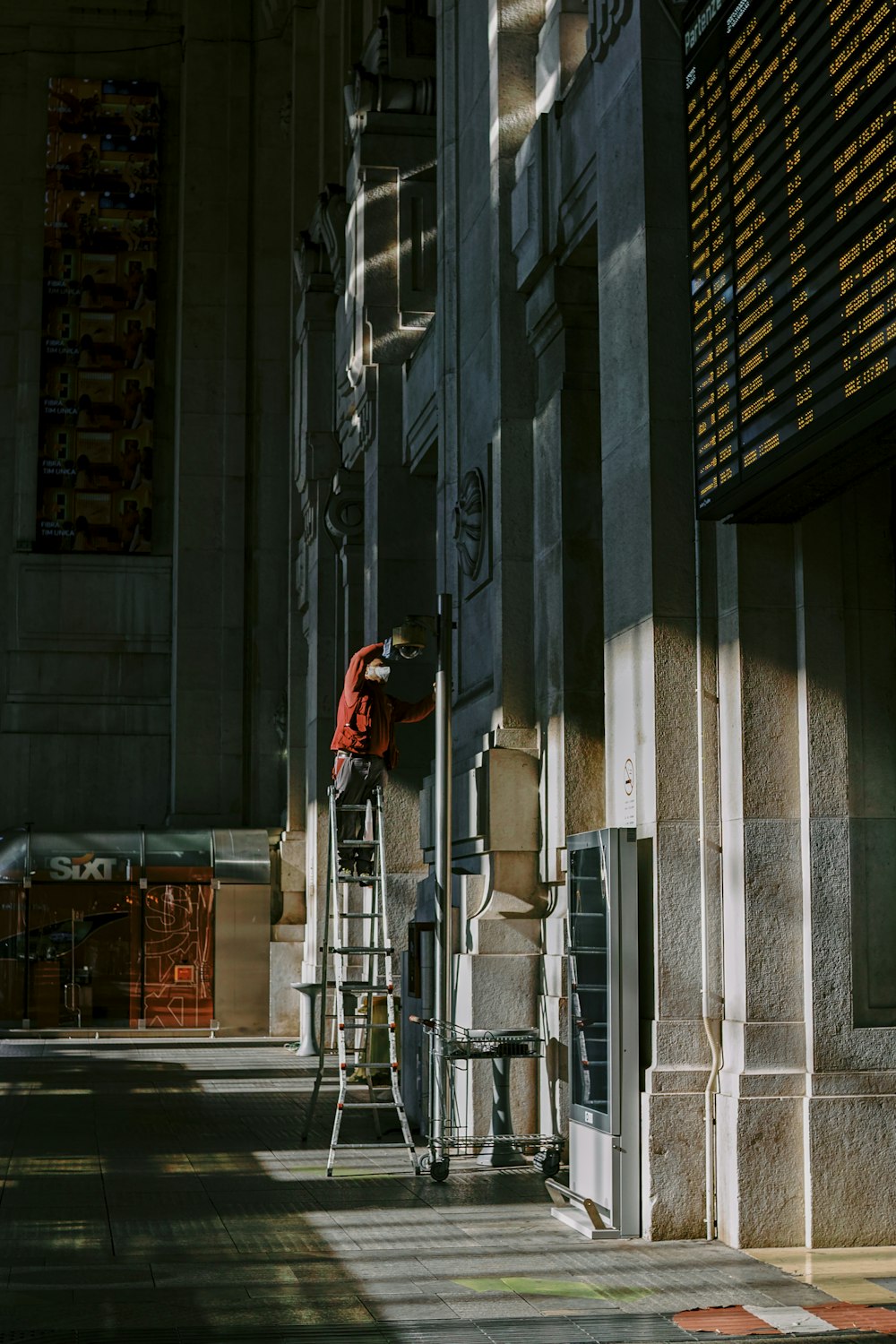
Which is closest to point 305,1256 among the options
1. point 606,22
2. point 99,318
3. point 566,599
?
point 566,599

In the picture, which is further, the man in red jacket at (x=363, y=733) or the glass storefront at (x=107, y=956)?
the glass storefront at (x=107, y=956)

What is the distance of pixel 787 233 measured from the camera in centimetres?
871

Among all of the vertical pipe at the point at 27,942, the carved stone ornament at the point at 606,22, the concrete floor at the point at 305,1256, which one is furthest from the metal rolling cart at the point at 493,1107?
the vertical pipe at the point at 27,942

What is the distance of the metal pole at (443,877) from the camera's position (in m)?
12.4

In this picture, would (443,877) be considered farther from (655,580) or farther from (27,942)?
(27,942)

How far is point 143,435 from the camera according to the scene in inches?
1385

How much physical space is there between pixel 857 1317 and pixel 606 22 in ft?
26.3

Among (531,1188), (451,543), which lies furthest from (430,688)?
(531,1188)

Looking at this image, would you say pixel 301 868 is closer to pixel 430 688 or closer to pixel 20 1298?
pixel 430 688

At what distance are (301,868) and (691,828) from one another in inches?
794

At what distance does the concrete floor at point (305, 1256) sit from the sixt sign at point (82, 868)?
14.4 metres

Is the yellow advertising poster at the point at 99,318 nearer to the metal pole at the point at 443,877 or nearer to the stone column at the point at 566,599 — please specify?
the stone column at the point at 566,599

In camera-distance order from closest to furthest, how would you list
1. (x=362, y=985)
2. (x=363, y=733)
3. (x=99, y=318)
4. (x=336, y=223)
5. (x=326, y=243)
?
(x=362, y=985)
(x=363, y=733)
(x=336, y=223)
(x=326, y=243)
(x=99, y=318)

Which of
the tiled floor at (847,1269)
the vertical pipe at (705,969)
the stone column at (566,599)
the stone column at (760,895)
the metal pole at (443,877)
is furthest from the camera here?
the stone column at (566,599)
